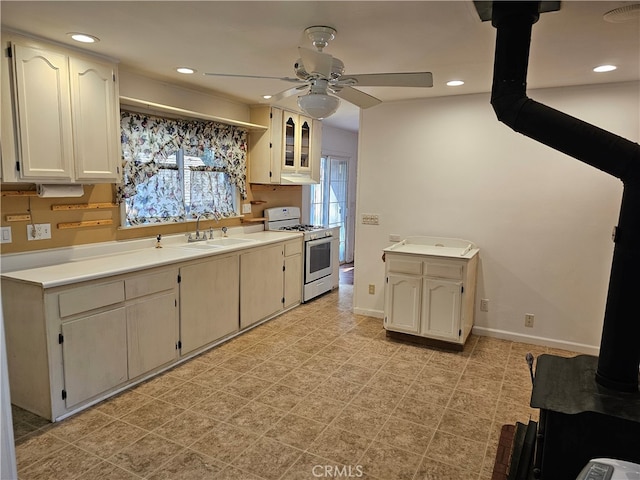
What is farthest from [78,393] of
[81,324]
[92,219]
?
[92,219]

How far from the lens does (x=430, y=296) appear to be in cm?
388

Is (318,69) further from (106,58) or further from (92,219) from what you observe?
(92,219)

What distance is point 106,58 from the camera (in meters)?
3.04

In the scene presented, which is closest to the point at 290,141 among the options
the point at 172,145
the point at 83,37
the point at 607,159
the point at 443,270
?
the point at 172,145

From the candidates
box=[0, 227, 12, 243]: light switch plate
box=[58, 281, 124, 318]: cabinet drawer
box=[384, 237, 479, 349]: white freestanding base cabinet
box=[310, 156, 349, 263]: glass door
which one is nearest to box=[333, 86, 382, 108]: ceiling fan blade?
box=[384, 237, 479, 349]: white freestanding base cabinet

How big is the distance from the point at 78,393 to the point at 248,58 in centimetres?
254

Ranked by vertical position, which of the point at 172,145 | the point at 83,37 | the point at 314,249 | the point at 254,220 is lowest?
the point at 314,249

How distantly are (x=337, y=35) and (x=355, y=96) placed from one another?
1.40 ft

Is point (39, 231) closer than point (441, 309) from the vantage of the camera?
Yes

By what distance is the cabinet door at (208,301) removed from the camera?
136 inches

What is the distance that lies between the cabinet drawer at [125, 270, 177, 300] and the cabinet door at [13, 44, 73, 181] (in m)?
0.83

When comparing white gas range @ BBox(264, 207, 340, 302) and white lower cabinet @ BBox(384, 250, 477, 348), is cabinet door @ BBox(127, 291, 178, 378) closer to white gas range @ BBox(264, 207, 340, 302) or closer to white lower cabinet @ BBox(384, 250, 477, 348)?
white lower cabinet @ BBox(384, 250, 477, 348)

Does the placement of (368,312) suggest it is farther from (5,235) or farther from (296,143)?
(5,235)

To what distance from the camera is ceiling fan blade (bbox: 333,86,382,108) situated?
268 cm
